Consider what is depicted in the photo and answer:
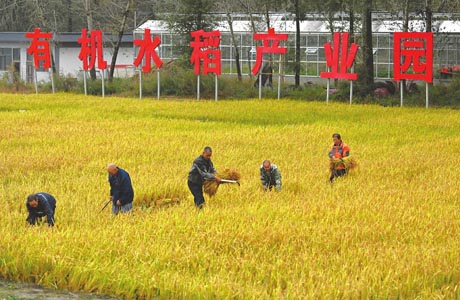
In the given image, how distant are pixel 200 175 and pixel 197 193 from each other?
1.13 ft

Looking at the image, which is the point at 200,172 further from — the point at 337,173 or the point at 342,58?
the point at 342,58

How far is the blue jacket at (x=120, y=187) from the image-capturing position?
1238 cm

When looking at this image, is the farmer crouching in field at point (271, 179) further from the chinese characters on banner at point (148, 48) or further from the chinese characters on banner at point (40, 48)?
the chinese characters on banner at point (40, 48)

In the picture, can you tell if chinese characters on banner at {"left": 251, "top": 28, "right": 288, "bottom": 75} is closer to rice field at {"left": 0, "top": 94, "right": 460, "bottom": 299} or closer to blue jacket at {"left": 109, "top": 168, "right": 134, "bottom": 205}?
rice field at {"left": 0, "top": 94, "right": 460, "bottom": 299}

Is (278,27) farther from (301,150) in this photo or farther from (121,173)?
(121,173)

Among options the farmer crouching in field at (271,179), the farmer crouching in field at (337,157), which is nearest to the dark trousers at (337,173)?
the farmer crouching in field at (337,157)

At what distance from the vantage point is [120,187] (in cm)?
1240

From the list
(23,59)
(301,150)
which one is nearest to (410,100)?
(301,150)

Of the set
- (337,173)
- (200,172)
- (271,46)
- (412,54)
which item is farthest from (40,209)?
(271,46)

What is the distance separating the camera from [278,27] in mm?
41062

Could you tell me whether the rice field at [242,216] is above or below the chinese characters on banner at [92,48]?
below

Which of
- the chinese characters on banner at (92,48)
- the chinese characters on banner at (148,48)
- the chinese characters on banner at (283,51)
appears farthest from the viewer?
the chinese characters on banner at (92,48)

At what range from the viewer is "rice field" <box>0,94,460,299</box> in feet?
30.3

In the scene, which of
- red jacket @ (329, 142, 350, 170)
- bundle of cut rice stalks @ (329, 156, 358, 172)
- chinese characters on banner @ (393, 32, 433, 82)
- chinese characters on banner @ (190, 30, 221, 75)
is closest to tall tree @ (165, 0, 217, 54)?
chinese characters on banner @ (190, 30, 221, 75)
